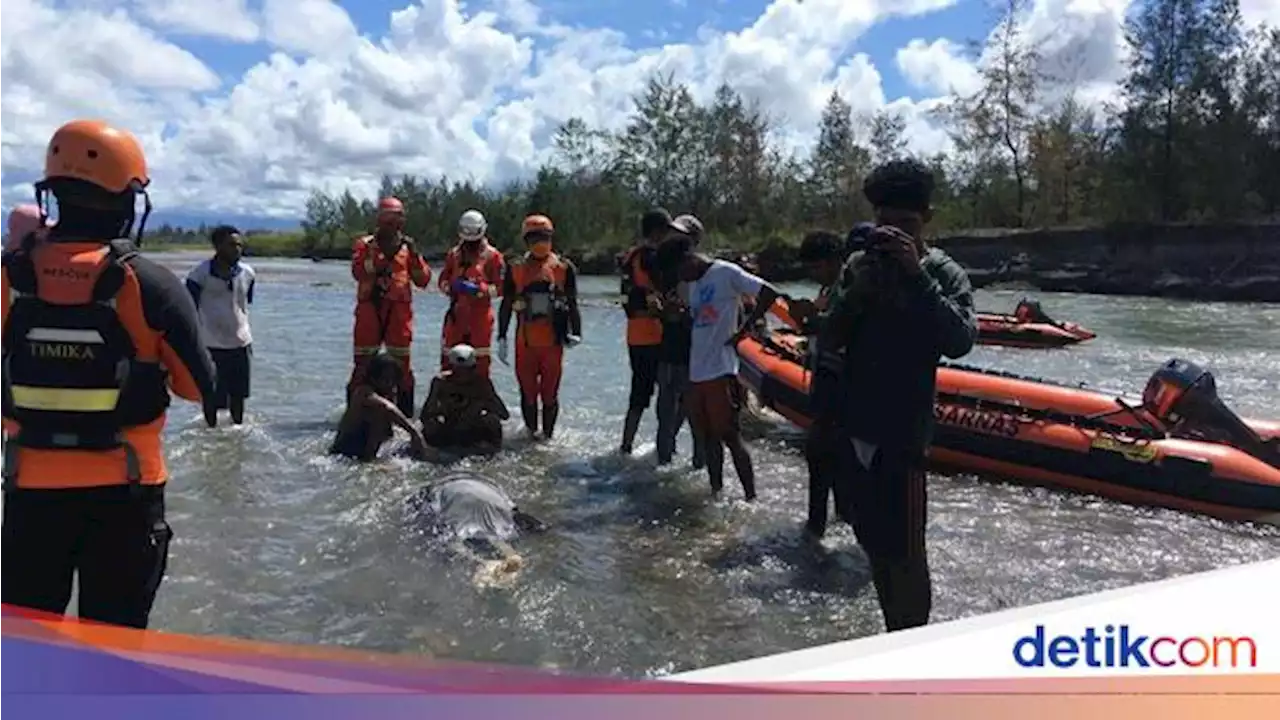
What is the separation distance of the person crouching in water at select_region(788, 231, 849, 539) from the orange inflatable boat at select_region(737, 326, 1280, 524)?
6.66 feet

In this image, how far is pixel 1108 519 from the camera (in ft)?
20.7

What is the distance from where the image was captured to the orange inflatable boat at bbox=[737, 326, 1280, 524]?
641cm

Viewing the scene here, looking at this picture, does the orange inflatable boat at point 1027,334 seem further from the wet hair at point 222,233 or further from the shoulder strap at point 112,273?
the shoulder strap at point 112,273

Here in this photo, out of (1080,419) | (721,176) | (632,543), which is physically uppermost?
(721,176)

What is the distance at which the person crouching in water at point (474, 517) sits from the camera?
17.0 feet

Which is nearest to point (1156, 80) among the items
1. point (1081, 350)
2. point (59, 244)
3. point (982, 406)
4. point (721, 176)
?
point (721, 176)

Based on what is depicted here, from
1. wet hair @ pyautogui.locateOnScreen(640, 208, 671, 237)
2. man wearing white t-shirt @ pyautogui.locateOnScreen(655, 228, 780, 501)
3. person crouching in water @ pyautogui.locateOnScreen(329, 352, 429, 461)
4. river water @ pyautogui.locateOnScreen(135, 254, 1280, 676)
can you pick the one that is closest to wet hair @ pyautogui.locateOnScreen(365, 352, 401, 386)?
person crouching in water @ pyautogui.locateOnScreen(329, 352, 429, 461)

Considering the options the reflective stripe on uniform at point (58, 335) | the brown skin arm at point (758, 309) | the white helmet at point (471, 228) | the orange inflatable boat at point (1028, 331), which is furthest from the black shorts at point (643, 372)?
the orange inflatable boat at point (1028, 331)

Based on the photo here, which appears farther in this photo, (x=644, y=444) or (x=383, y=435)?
(x=644, y=444)

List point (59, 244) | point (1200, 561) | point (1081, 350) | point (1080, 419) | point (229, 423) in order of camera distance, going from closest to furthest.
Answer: point (59, 244)
point (1200, 561)
point (1080, 419)
point (229, 423)
point (1081, 350)

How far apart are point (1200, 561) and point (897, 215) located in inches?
126

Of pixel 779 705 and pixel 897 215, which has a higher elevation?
pixel 897 215

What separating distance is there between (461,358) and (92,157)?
4.69 meters

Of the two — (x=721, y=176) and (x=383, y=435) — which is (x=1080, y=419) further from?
(x=721, y=176)
